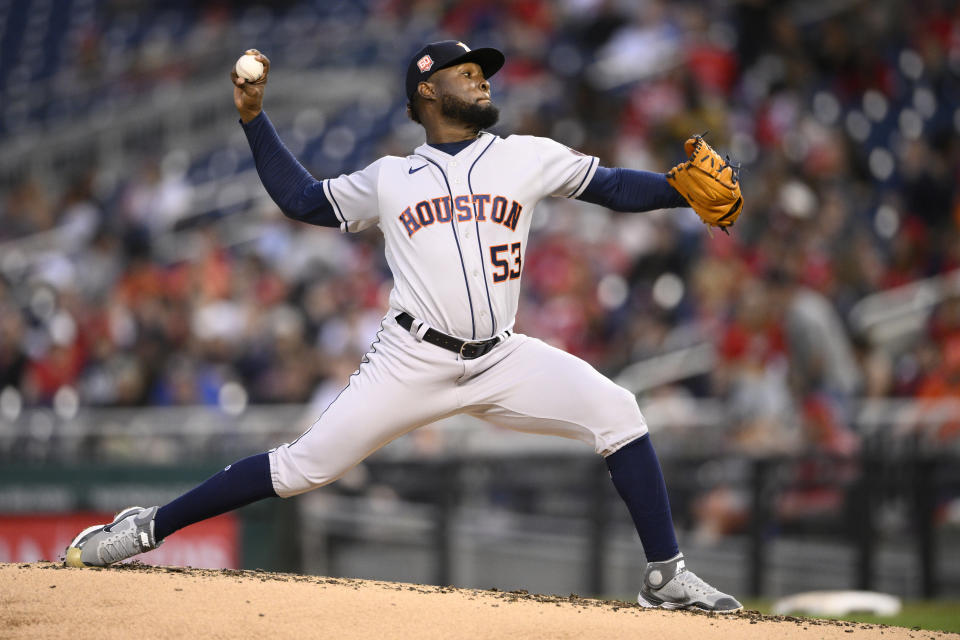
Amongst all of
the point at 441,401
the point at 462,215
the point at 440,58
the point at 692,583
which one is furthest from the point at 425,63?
the point at 692,583

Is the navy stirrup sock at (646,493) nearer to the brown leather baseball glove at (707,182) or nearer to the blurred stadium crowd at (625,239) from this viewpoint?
the brown leather baseball glove at (707,182)

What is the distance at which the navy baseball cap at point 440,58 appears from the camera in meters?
4.02

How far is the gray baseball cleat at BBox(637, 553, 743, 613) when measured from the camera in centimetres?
394

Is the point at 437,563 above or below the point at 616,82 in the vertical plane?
below

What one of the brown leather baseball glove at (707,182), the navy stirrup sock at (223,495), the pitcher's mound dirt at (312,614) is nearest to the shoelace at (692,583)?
the pitcher's mound dirt at (312,614)

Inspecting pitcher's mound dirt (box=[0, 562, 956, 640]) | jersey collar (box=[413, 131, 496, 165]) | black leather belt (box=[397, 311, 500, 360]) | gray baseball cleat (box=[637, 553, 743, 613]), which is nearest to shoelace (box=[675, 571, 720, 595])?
gray baseball cleat (box=[637, 553, 743, 613])

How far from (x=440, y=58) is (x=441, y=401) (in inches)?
42.0

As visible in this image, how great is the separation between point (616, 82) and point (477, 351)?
732 centimetres

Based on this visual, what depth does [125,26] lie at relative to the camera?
622 inches

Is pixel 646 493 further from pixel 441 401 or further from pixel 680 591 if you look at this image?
pixel 441 401

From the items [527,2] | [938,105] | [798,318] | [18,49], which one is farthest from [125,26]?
[798,318]

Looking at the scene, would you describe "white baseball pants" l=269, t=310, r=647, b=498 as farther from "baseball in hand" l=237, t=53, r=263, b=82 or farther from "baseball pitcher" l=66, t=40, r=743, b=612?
"baseball in hand" l=237, t=53, r=263, b=82

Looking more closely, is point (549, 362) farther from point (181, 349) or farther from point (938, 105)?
point (938, 105)

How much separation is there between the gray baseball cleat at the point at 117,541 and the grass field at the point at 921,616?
2.64m
